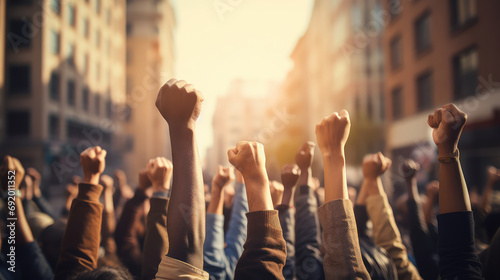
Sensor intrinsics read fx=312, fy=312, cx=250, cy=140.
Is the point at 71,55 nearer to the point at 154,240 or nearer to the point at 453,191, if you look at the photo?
the point at 154,240

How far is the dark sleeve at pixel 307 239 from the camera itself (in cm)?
166

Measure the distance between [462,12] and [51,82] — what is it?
76.6ft

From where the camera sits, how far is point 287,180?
1.93m

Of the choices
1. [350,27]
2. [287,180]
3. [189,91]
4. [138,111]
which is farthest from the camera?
[138,111]

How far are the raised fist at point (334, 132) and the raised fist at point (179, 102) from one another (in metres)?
0.54

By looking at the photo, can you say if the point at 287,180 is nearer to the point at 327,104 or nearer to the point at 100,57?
the point at 327,104

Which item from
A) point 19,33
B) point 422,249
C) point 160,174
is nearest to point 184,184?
point 160,174

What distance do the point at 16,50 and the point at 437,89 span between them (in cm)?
2345

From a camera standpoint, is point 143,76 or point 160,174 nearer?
point 160,174

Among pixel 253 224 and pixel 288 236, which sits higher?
pixel 253 224

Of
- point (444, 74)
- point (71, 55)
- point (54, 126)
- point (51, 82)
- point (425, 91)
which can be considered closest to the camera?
point (444, 74)

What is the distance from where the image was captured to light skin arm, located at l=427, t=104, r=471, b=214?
4.21 ft

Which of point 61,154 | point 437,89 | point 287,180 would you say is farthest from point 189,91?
point 61,154

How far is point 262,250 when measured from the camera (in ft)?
3.96
